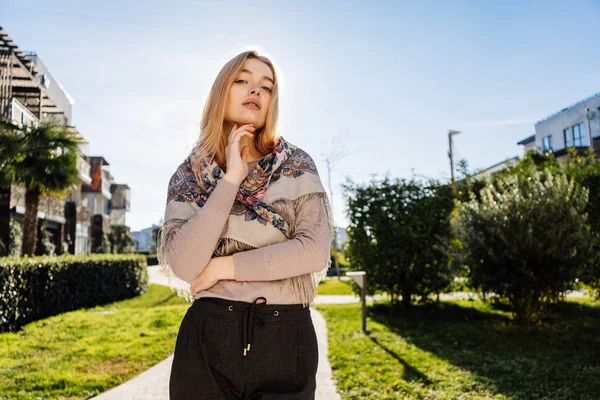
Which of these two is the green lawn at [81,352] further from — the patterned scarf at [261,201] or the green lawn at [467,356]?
the patterned scarf at [261,201]

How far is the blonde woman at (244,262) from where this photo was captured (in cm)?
171

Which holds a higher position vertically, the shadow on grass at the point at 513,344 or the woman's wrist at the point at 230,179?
the woman's wrist at the point at 230,179

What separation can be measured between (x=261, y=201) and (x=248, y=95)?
48 cm

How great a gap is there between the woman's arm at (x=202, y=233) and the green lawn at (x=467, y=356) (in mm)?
4105

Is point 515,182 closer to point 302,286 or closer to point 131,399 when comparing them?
point 131,399

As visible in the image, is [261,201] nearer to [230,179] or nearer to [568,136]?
[230,179]

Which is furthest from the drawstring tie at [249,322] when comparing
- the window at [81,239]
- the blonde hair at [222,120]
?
the window at [81,239]

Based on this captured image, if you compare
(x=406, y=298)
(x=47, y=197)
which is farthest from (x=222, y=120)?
(x=47, y=197)

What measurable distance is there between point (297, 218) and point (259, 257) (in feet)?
0.77

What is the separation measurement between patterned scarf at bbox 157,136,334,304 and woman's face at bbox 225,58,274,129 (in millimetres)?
177

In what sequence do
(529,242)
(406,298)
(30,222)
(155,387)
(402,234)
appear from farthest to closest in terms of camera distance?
1. (30,222)
2. (406,298)
3. (402,234)
4. (529,242)
5. (155,387)

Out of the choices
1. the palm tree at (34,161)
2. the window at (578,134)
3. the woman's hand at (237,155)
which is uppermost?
the window at (578,134)

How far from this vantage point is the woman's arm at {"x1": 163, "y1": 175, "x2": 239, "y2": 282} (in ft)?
5.74

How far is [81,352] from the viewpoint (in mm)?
7625
